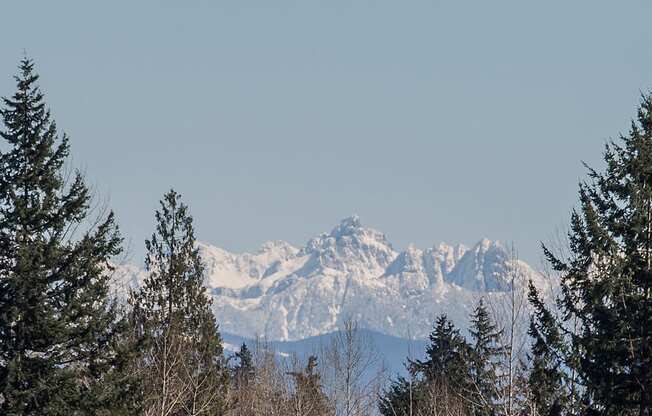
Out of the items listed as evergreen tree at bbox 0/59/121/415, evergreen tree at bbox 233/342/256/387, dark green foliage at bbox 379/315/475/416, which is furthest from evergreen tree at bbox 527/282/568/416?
evergreen tree at bbox 233/342/256/387

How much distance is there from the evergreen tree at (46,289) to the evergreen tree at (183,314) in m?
10.8

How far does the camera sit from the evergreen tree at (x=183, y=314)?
4903cm

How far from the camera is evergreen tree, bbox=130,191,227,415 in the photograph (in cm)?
4903

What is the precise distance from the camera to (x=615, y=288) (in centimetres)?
3384

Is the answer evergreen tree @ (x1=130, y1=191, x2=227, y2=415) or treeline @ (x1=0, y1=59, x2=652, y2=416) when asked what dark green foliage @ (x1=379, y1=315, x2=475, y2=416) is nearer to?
evergreen tree @ (x1=130, y1=191, x2=227, y2=415)

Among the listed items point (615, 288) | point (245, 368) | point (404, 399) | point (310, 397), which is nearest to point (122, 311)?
point (615, 288)

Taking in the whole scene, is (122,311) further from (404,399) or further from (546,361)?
(404,399)

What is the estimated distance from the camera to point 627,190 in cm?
3481

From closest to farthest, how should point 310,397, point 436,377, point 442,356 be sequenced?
point 436,377 < point 442,356 < point 310,397

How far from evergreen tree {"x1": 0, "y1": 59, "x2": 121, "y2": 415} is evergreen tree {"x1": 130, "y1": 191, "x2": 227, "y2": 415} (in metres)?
10.8

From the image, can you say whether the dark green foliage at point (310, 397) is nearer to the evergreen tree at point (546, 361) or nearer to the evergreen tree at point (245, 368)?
the evergreen tree at point (245, 368)

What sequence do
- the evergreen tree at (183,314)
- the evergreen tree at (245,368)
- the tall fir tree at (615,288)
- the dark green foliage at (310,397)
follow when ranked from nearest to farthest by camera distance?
the tall fir tree at (615,288)
the evergreen tree at (183,314)
the dark green foliage at (310,397)
the evergreen tree at (245,368)

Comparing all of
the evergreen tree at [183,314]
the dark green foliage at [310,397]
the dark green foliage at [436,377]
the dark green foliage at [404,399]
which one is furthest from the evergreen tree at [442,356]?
the evergreen tree at [183,314]

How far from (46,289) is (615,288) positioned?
16052 millimetres
